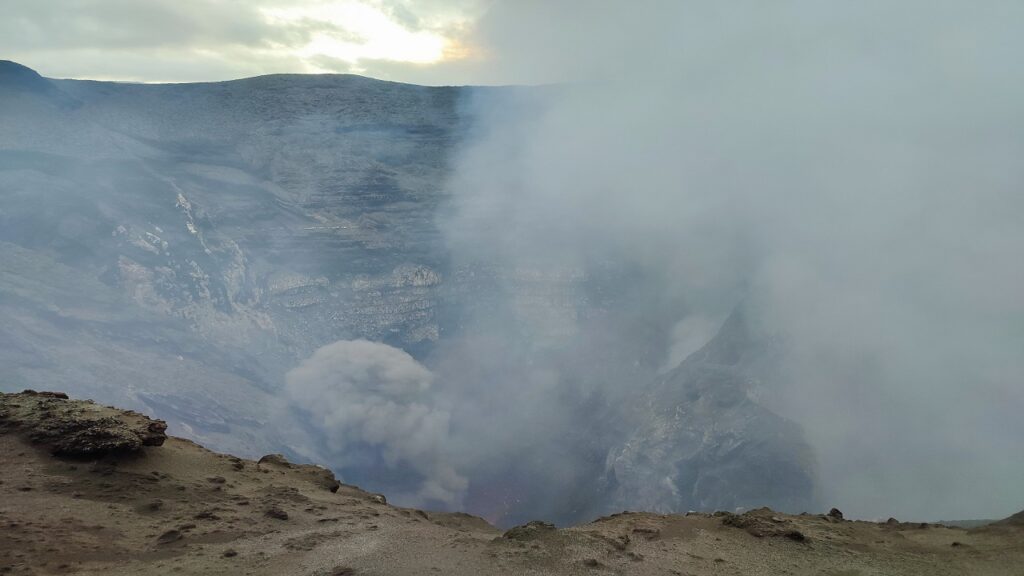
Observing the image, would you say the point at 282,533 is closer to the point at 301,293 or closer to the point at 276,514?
the point at 276,514

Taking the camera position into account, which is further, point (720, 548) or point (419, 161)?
point (419, 161)

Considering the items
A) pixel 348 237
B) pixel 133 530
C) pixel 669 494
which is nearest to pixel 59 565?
pixel 133 530

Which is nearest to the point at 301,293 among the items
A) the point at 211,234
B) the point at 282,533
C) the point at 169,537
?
the point at 211,234

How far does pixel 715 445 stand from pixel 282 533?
27973 mm

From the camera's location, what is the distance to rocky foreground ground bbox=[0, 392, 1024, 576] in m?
8.42

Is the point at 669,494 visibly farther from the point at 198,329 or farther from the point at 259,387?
the point at 198,329

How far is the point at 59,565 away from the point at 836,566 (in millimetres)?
10413

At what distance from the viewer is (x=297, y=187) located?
51.9m

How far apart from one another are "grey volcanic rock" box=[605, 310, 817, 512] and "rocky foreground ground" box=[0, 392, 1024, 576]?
19822 mm

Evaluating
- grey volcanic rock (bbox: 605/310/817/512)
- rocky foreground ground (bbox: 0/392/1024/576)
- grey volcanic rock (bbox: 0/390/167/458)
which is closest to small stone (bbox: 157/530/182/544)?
rocky foreground ground (bbox: 0/392/1024/576)

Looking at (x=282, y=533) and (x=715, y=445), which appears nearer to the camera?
(x=282, y=533)

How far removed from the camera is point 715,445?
33.5 meters

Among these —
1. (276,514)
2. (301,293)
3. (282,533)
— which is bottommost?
(282,533)

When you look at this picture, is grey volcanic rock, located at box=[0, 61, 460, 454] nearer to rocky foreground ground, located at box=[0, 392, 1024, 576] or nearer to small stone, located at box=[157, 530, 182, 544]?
rocky foreground ground, located at box=[0, 392, 1024, 576]
